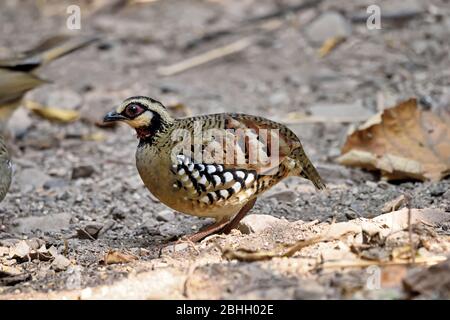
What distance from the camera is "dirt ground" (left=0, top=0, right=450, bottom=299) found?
4.14 m

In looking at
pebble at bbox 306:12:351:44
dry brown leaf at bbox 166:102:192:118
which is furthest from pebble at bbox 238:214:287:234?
pebble at bbox 306:12:351:44

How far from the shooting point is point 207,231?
5188 millimetres

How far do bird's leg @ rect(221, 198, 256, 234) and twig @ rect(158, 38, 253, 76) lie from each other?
4240mm

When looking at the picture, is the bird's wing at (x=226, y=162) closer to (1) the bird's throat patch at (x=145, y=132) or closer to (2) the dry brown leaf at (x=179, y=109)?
(1) the bird's throat patch at (x=145, y=132)

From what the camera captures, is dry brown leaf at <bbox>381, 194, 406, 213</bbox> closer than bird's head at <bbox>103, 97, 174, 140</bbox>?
No

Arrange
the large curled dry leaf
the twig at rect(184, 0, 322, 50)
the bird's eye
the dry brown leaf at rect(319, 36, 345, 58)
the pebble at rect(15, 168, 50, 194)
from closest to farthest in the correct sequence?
1. the bird's eye
2. the large curled dry leaf
3. the pebble at rect(15, 168, 50, 194)
4. the dry brown leaf at rect(319, 36, 345, 58)
5. the twig at rect(184, 0, 322, 50)

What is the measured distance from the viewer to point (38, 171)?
7141mm

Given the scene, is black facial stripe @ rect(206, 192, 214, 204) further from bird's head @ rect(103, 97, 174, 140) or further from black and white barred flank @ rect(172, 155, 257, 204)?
bird's head @ rect(103, 97, 174, 140)

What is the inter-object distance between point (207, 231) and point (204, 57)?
14.9 feet

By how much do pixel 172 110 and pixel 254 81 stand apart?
105cm

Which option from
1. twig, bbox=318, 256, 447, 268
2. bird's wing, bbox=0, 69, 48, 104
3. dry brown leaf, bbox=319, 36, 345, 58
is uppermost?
dry brown leaf, bbox=319, 36, 345, 58

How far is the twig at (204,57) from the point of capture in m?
9.33

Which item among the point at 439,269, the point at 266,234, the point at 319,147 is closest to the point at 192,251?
the point at 266,234
